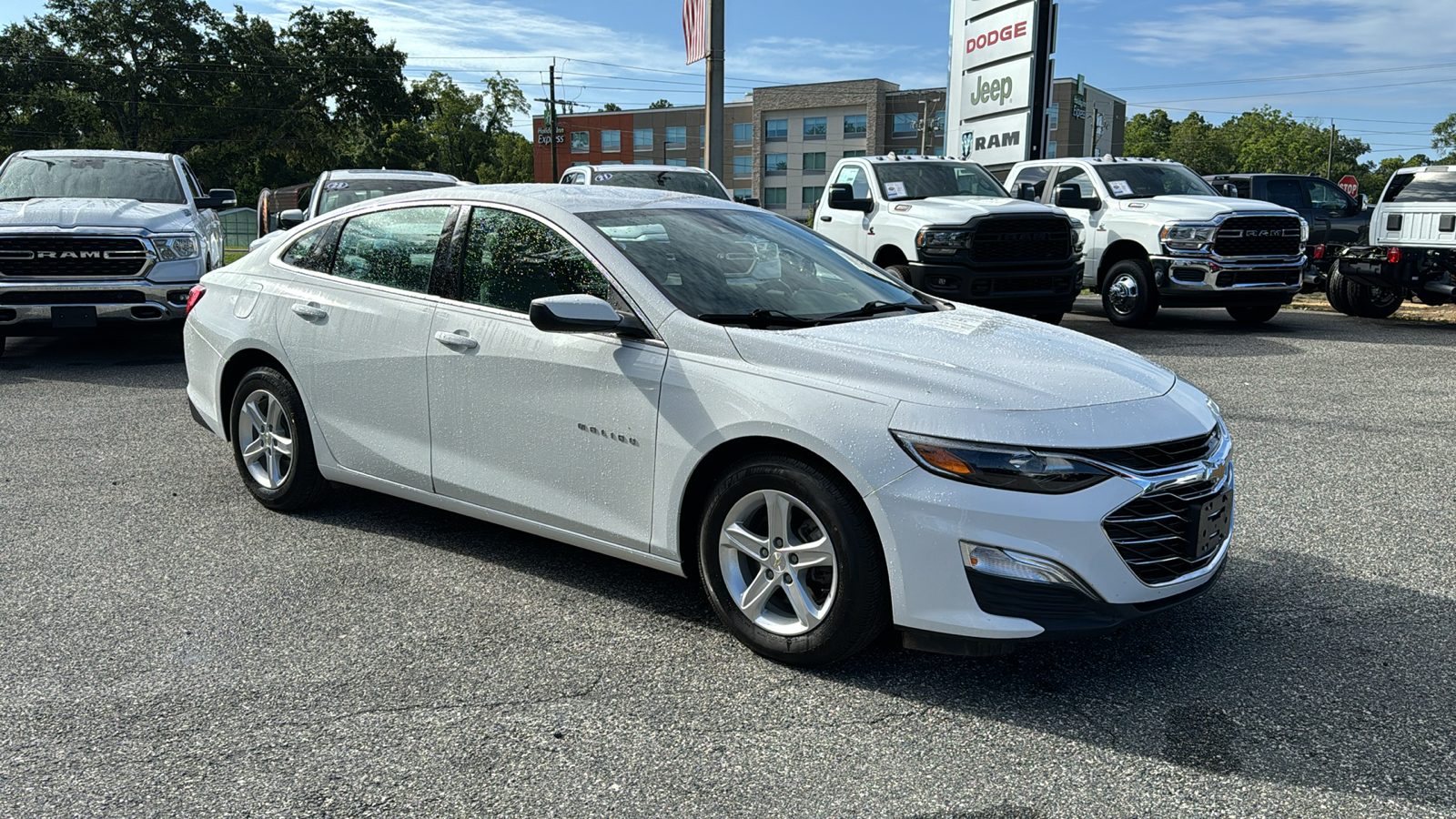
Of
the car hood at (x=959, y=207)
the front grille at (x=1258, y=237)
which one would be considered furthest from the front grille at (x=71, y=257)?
the front grille at (x=1258, y=237)

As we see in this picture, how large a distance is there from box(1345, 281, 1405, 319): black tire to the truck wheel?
11.7 ft

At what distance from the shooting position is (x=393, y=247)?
4926 millimetres

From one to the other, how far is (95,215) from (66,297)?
2.86ft

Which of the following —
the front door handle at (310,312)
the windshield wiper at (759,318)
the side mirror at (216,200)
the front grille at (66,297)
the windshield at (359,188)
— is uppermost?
the windshield at (359,188)

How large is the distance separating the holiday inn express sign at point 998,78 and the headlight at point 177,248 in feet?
46.0

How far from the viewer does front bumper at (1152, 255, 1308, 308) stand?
1286 cm

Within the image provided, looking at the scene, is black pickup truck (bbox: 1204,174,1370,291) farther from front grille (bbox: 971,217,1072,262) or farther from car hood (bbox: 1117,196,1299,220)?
front grille (bbox: 971,217,1072,262)

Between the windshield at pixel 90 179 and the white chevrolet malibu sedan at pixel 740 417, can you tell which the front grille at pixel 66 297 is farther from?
the white chevrolet malibu sedan at pixel 740 417

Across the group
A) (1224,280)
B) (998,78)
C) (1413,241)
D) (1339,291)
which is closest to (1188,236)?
(1224,280)

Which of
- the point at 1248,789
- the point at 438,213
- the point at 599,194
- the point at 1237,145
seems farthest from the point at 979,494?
the point at 1237,145

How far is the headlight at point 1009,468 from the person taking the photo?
10.7 feet

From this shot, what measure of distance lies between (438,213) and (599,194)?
691 mm

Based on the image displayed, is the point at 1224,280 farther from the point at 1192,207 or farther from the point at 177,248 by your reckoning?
the point at 177,248

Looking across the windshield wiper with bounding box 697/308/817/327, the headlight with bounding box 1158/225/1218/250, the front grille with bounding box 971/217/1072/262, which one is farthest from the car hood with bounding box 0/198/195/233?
the headlight with bounding box 1158/225/1218/250
